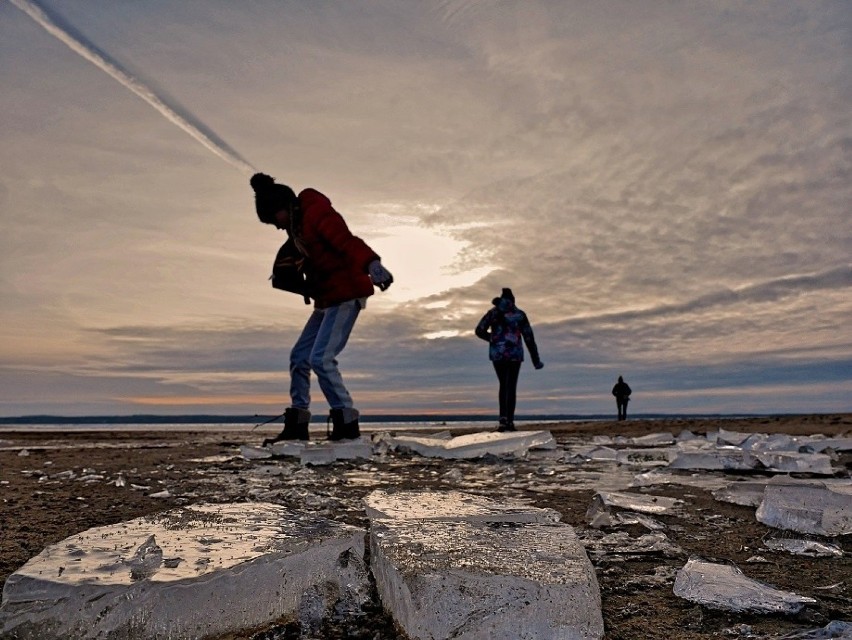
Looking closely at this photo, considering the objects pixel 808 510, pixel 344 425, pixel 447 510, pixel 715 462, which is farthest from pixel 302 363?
pixel 808 510

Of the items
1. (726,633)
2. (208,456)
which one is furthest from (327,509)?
(208,456)

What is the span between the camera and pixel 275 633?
1122mm

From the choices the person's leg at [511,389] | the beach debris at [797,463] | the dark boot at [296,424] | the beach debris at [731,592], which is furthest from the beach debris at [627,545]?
the person's leg at [511,389]

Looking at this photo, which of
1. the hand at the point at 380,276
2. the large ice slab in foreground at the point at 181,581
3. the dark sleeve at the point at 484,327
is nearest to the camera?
the large ice slab in foreground at the point at 181,581

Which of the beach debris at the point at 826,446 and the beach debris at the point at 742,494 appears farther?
the beach debris at the point at 826,446

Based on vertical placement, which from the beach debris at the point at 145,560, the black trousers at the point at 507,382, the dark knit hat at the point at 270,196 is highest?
the dark knit hat at the point at 270,196

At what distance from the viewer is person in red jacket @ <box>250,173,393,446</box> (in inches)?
187

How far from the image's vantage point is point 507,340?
8562 mm

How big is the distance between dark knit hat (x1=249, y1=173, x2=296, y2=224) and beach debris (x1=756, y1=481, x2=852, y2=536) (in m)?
4.06

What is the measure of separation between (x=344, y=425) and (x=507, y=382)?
13.6 ft

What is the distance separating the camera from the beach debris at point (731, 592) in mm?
1188

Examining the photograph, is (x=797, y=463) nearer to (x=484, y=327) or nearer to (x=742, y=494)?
(x=742, y=494)

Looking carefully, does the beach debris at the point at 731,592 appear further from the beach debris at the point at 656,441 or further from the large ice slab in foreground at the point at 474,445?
the beach debris at the point at 656,441

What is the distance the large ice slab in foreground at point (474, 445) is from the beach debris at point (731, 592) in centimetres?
330
